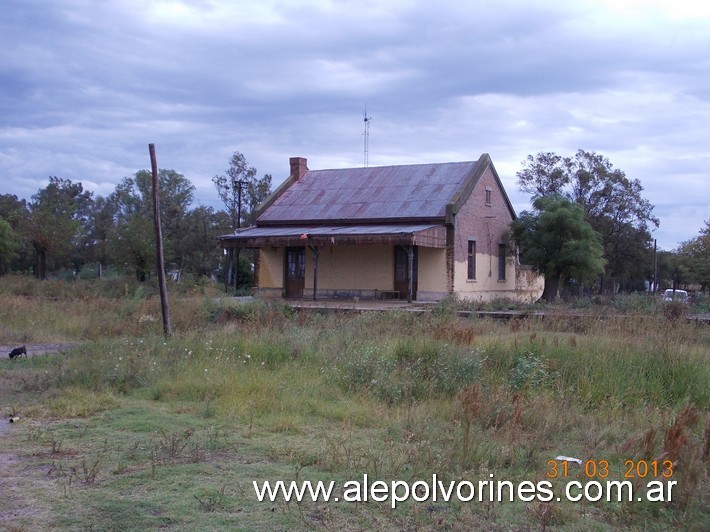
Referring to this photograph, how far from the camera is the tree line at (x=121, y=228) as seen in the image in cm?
3591

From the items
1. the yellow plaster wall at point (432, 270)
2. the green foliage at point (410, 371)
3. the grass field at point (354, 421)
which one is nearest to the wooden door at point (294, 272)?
the yellow plaster wall at point (432, 270)

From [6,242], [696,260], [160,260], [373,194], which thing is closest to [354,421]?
[160,260]

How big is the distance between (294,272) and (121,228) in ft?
30.8

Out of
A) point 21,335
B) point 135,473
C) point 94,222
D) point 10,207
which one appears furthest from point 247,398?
point 94,222

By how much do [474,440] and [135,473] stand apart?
260 cm

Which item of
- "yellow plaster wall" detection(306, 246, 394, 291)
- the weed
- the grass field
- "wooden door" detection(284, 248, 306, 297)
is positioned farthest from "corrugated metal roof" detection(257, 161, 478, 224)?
the weed

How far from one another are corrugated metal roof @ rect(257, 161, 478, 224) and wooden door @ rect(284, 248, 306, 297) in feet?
5.05

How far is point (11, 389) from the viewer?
9.06 metres

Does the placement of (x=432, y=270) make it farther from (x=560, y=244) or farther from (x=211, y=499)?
(x=211, y=499)

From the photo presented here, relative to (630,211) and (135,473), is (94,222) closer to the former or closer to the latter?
(630,211)

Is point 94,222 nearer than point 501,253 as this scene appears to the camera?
No

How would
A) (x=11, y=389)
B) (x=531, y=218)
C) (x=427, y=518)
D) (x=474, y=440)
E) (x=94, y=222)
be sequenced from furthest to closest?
(x=94, y=222), (x=531, y=218), (x=11, y=389), (x=474, y=440), (x=427, y=518)

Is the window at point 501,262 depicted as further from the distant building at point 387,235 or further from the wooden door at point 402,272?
the wooden door at point 402,272

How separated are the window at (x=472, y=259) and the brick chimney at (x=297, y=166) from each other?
10.1 meters
